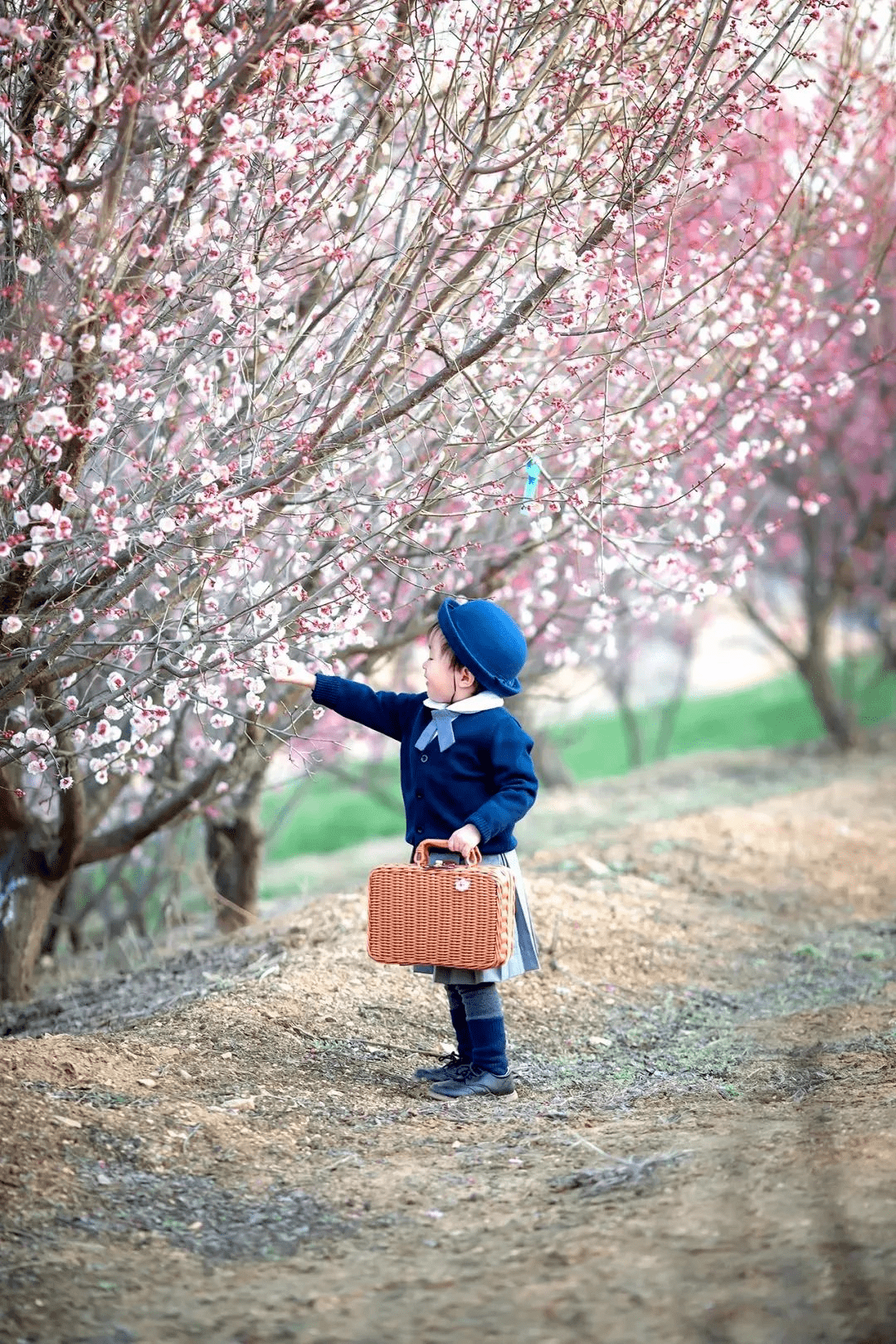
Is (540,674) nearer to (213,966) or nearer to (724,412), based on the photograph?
(724,412)

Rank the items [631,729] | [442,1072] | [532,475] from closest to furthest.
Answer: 1. [442,1072]
2. [532,475]
3. [631,729]

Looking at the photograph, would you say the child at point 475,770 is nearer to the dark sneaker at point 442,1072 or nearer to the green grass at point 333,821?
the dark sneaker at point 442,1072

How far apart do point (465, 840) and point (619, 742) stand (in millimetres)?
20370

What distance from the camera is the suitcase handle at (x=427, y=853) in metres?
4.13

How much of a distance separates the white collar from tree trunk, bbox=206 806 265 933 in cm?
388

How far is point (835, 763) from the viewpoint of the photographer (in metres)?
14.6

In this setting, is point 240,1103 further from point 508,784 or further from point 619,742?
point 619,742

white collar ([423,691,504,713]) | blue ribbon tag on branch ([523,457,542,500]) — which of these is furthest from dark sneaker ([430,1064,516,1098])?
blue ribbon tag on branch ([523,457,542,500])

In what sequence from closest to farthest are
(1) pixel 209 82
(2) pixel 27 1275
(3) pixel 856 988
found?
(2) pixel 27 1275
(1) pixel 209 82
(3) pixel 856 988

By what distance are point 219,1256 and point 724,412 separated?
15.1 ft

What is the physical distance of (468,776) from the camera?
4.25m

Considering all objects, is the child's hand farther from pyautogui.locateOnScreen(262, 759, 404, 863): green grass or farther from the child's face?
pyautogui.locateOnScreen(262, 759, 404, 863): green grass

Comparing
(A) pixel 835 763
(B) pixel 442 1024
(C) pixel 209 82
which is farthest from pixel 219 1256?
(A) pixel 835 763

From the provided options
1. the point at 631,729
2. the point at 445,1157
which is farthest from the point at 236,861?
the point at 631,729
